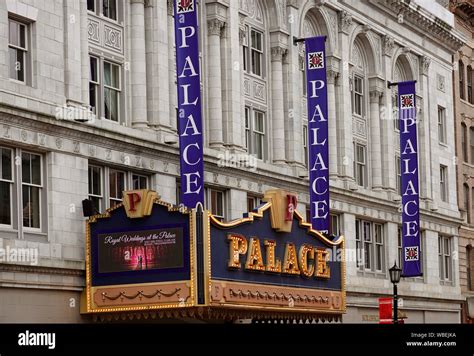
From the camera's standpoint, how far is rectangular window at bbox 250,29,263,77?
162 ft

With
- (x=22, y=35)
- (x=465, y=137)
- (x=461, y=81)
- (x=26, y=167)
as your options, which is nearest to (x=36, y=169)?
(x=26, y=167)

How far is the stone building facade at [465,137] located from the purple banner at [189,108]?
34652mm

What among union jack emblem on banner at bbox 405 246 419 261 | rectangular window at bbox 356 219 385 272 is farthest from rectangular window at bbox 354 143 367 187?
union jack emblem on banner at bbox 405 246 419 261

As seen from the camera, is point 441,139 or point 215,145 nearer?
point 215,145

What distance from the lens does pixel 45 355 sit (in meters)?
18.8

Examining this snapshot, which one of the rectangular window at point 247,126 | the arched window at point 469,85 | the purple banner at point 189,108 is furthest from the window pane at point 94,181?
the arched window at point 469,85

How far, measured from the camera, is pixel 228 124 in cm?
4578

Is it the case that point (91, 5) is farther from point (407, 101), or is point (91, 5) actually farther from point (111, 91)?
point (407, 101)

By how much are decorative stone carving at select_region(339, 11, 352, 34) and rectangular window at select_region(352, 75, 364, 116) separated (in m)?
3.04

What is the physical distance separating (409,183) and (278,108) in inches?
363

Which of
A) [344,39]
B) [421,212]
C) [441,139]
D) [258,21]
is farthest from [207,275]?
[441,139]

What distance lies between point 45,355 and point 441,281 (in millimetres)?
48638

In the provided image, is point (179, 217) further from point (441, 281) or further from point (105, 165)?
point (441, 281)

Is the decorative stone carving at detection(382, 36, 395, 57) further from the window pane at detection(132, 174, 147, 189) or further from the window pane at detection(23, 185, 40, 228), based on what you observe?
the window pane at detection(23, 185, 40, 228)
